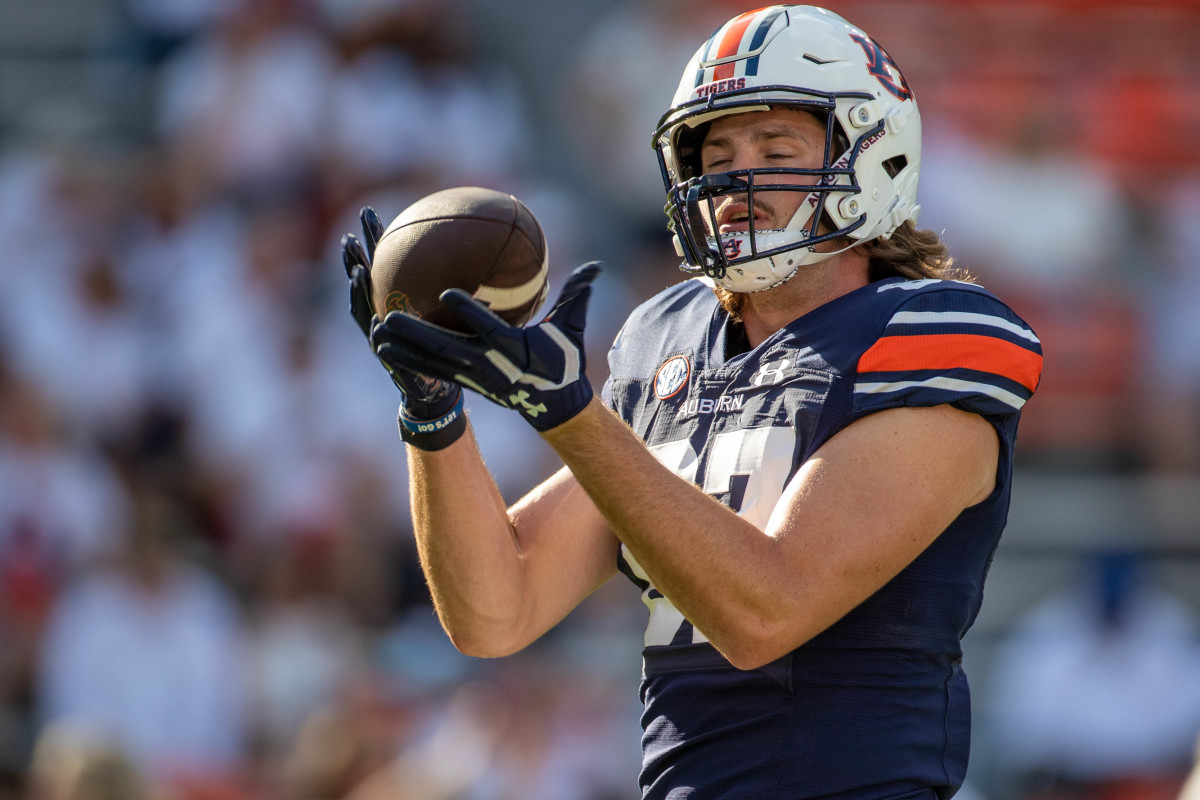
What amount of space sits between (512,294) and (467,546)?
43cm

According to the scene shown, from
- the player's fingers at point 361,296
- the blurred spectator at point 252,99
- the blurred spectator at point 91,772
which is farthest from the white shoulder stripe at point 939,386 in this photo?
the blurred spectator at point 252,99

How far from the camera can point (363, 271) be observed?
2.38m

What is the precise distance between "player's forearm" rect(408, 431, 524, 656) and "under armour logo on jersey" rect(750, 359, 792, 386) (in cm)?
48

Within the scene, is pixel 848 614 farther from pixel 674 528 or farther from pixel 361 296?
pixel 361 296

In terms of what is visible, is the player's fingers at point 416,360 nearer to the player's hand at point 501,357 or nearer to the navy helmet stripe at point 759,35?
the player's hand at point 501,357

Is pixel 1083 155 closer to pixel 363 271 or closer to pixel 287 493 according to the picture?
pixel 287 493

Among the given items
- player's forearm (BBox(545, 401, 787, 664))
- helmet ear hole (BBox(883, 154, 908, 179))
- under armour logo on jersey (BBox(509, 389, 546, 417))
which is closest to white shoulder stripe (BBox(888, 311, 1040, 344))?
helmet ear hole (BBox(883, 154, 908, 179))

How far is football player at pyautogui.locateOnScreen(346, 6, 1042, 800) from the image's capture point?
6.95ft

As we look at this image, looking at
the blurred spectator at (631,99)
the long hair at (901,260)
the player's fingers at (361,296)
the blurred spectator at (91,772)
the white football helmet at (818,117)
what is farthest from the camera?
the blurred spectator at (631,99)

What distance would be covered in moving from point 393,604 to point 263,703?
25.5 inches

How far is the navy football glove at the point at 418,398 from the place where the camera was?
7.79 feet

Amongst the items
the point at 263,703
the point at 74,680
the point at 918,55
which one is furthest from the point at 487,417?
the point at 918,55

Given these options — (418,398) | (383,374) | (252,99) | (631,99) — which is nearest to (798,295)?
(418,398)

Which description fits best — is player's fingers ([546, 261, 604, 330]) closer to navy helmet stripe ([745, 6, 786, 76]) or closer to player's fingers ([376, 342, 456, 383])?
player's fingers ([376, 342, 456, 383])
